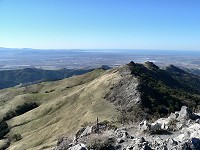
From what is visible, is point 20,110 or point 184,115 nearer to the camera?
point 184,115

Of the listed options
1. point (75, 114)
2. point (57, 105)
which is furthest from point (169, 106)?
point (57, 105)

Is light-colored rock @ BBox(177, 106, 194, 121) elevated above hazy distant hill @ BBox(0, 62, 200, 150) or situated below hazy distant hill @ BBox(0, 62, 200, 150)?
above

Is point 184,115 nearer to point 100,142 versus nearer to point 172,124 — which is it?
point 172,124

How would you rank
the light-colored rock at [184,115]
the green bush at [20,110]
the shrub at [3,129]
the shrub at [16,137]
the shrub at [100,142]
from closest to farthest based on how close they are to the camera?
1. the shrub at [100,142]
2. the light-colored rock at [184,115]
3. the shrub at [16,137]
4. the shrub at [3,129]
5. the green bush at [20,110]

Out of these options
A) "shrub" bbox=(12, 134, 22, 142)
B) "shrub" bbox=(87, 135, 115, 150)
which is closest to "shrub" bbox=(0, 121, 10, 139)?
"shrub" bbox=(12, 134, 22, 142)

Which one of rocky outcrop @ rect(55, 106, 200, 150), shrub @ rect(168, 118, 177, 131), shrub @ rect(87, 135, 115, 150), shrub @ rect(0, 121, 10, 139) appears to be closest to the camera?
rocky outcrop @ rect(55, 106, 200, 150)

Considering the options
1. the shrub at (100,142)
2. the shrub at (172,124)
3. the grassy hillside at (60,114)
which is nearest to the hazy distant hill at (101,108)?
the grassy hillside at (60,114)

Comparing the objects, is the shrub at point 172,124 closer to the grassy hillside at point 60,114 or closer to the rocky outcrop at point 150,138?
the rocky outcrop at point 150,138

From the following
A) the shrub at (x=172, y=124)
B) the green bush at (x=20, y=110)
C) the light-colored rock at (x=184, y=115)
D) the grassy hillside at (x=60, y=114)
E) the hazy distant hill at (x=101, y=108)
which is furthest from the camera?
the green bush at (x=20, y=110)

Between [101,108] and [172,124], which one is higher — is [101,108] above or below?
below

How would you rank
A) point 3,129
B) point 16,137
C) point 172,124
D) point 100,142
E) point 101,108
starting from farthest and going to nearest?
point 3,129 < point 16,137 < point 101,108 < point 172,124 < point 100,142

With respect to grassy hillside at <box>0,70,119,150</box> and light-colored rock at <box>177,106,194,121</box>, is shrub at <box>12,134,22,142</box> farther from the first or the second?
light-colored rock at <box>177,106,194,121</box>

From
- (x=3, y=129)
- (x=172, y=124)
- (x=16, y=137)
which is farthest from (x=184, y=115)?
(x=3, y=129)

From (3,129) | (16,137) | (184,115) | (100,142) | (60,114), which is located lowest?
(3,129)
